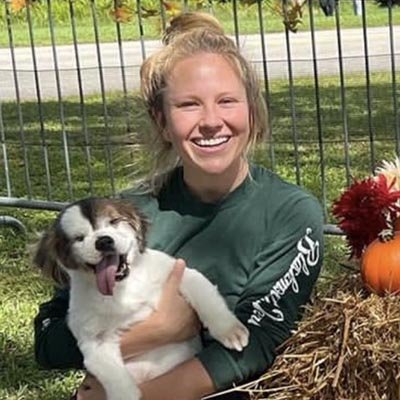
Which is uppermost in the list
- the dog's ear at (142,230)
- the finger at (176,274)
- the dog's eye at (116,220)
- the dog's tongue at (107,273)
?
the dog's eye at (116,220)

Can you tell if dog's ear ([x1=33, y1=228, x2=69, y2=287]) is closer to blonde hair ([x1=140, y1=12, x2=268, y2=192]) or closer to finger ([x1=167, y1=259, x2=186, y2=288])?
finger ([x1=167, y1=259, x2=186, y2=288])

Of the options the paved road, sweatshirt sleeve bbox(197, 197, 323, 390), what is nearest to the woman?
sweatshirt sleeve bbox(197, 197, 323, 390)

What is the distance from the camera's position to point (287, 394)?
2.91 meters

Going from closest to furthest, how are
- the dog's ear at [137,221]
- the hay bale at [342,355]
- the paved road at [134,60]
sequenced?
1. the hay bale at [342,355]
2. the dog's ear at [137,221]
3. the paved road at [134,60]

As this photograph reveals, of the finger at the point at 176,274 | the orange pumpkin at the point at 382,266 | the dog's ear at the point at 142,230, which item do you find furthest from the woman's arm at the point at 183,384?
the orange pumpkin at the point at 382,266

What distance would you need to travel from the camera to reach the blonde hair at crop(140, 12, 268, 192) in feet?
11.0

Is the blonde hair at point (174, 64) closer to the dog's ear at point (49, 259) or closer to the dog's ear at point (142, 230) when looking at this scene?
the dog's ear at point (142, 230)

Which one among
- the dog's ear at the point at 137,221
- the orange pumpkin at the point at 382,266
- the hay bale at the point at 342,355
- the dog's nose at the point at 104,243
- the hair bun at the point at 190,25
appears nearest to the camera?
the hay bale at the point at 342,355

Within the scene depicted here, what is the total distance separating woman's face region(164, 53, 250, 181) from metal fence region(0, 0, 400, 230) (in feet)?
1.32

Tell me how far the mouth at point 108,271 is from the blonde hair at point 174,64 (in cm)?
44

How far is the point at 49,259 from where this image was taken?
3225 millimetres

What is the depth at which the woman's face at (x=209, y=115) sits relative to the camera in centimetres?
321

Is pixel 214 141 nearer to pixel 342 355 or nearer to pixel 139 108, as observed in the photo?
pixel 139 108

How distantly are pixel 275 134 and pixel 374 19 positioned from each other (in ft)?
26.6
